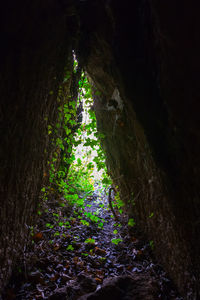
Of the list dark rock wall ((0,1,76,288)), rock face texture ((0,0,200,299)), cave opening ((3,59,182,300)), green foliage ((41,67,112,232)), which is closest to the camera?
rock face texture ((0,0,200,299))

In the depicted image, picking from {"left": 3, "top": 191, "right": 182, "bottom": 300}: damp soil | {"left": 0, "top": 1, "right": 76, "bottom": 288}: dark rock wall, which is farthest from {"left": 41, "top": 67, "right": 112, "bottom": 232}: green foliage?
{"left": 0, "top": 1, "right": 76, "bottom": 288}: dark rock wall

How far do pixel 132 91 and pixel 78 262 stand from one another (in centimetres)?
259

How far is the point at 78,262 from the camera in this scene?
318 cm

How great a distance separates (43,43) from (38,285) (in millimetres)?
2768

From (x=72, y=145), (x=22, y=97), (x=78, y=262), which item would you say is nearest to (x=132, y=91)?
(x=22, y=97)

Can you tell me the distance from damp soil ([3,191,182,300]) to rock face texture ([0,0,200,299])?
23 cm

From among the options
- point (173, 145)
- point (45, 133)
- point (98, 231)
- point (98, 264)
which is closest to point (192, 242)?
point (173, 145)

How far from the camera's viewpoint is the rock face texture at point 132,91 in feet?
→ 5.64

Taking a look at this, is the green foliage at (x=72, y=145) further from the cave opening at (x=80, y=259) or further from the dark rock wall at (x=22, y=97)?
the dark rock wall at (x=22, y=97)

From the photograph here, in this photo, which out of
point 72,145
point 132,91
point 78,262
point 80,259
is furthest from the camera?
point 72,145

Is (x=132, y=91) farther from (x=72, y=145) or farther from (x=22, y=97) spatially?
(x=72, y=145)

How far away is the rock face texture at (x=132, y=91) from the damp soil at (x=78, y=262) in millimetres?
234

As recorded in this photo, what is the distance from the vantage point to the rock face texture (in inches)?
67.6

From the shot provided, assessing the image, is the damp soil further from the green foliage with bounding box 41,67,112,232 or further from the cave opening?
the green foliage with bounding box 41,67,112,232
